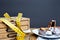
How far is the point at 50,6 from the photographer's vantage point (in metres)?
1.11

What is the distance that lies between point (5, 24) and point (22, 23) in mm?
110

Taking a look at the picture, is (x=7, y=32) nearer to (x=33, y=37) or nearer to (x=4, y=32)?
(x=4, y=32)

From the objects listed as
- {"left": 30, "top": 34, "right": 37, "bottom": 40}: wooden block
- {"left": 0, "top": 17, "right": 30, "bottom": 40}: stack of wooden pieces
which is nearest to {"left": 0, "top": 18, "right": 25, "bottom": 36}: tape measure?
{"left": 0, "top": 17, "right": 30, "bottom": 40}: stack of wooden pieces

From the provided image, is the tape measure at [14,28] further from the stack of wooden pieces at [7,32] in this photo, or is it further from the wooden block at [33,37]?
the wooden block at [33,37]

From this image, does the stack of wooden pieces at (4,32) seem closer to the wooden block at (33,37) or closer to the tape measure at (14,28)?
the tape measure at (14,28)

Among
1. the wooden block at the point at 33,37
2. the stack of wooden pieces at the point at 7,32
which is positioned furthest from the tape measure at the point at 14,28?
the wooden block at the point at 33,37

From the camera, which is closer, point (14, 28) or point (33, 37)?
point (14, 28)

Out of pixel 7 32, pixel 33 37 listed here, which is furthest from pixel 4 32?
pixel 33 37

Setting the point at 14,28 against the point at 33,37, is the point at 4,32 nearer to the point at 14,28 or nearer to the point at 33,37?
the point at 14,28

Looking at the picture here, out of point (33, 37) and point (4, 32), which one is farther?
point (33, 37)

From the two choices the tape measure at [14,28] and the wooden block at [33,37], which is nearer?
the tape measure at [14,28]

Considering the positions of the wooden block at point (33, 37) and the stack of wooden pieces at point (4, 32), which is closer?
the stack of wooden pieces at point (4, 32)

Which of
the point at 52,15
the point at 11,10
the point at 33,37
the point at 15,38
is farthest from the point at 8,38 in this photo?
the point at 52,15

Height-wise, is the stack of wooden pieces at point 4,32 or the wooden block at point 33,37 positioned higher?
the stack of wooden pieces at point 4,32
